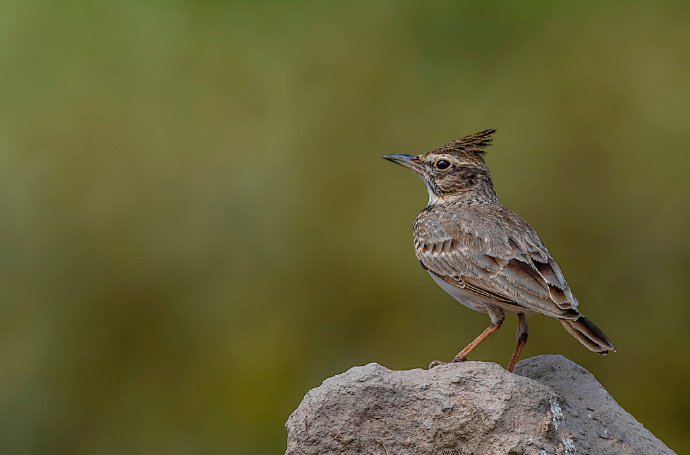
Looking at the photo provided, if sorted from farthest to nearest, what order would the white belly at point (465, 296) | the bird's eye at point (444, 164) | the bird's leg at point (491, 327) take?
the bird's eye at point (444, 164) < the white belly at point (465, 296) < the bird's leg at point (491, 327)

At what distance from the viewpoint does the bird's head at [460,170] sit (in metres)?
8.65

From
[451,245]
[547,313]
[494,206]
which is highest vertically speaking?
[494,206]

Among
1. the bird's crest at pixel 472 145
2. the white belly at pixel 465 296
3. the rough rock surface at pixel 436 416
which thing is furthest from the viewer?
the bird's crest at pixel 472 145

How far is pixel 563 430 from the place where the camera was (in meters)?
6.80

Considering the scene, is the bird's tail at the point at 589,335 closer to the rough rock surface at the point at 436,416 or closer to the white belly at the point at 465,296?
the rough rock surface at the point at 436,416

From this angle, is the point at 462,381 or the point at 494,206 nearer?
the point at 462,381

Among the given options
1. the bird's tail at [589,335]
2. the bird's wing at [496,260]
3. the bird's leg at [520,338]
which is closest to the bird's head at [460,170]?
the bird's wing at [496,260]

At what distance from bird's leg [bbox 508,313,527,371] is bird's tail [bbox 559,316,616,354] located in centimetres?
61

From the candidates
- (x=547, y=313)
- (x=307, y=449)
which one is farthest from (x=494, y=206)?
(x=307, y=449)

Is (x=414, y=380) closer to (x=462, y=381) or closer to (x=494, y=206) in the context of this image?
(x=462, y=381)

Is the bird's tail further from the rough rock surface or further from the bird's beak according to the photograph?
the bird's beak

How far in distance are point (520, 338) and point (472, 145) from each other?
5.44 feet

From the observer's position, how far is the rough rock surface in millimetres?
6660

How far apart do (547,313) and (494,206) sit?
5.03 ft
